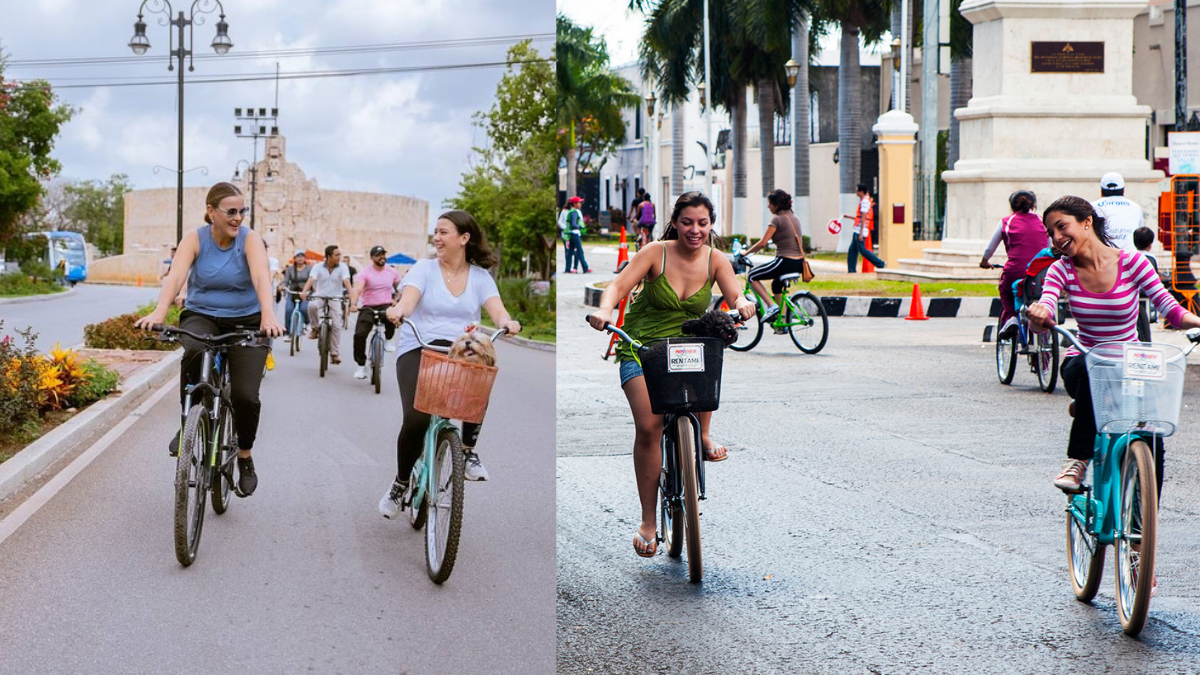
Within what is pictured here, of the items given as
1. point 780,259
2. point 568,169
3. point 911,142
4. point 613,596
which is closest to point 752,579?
point 613,596

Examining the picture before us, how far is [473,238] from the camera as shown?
13.3 ft

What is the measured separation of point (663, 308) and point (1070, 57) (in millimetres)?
17648

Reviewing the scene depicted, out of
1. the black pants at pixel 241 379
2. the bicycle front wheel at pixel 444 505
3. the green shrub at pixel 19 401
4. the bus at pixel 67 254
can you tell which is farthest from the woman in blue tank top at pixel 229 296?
the green shrub at pixel 19 401

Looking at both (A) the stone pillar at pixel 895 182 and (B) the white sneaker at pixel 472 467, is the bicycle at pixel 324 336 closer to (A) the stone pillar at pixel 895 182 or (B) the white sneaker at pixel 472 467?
(B) the white sneaker at pixel 472 467

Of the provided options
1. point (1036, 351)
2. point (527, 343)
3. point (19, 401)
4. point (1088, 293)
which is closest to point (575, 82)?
point (527, 343)

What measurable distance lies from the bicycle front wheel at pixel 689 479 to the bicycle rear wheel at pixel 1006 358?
654 centimetres

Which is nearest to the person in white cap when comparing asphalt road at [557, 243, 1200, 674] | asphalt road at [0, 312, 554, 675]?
asphalt road at [557, 243, 1200, 674]

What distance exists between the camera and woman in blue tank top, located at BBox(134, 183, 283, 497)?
3936 mm

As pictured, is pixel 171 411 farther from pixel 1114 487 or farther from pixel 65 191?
pixel 1114 487

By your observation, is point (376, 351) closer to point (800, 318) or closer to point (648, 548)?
point (648, 548)

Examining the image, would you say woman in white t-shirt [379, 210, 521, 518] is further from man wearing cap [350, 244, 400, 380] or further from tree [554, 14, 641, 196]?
tree [554, 14, 641, 196]

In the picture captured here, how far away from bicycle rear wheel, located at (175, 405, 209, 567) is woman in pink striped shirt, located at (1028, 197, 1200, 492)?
9.32 ft

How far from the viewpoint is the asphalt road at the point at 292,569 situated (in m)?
4.42

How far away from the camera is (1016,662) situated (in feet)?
14.8
